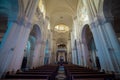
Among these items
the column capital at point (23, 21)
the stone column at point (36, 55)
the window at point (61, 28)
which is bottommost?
the stone column at point (36, 55)

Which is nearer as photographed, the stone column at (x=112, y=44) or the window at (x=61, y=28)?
the stone column at (x=112, y=44)

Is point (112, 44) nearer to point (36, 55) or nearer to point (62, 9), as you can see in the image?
point (36, 55)

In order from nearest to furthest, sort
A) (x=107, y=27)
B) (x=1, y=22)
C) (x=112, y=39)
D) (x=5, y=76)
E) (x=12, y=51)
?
(x=5, y=76)
(x=12, y=51)
(x=112, y=39)
(x=107, y=27)
(x=1, y=22)

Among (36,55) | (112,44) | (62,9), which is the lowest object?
(36,55)

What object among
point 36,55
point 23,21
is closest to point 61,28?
point 36,55

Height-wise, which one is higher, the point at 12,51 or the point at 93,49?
the point at 93,49

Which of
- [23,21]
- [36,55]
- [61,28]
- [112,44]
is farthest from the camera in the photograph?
[61,28]

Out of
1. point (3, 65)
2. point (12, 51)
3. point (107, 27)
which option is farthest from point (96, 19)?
point (3, 65)

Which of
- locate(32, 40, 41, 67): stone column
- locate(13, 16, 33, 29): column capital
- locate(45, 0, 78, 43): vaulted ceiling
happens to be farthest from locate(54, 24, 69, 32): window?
locate(13, 16, 33, 29): column capital

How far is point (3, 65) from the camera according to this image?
4.03 meters

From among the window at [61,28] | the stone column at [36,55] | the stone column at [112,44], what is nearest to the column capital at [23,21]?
the stone column at [36,55]

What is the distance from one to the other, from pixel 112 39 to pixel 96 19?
6.79 ft

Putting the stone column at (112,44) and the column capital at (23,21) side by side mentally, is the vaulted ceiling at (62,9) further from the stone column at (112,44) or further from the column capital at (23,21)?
the stone column at (112,44)

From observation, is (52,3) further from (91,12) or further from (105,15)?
(105,15)
